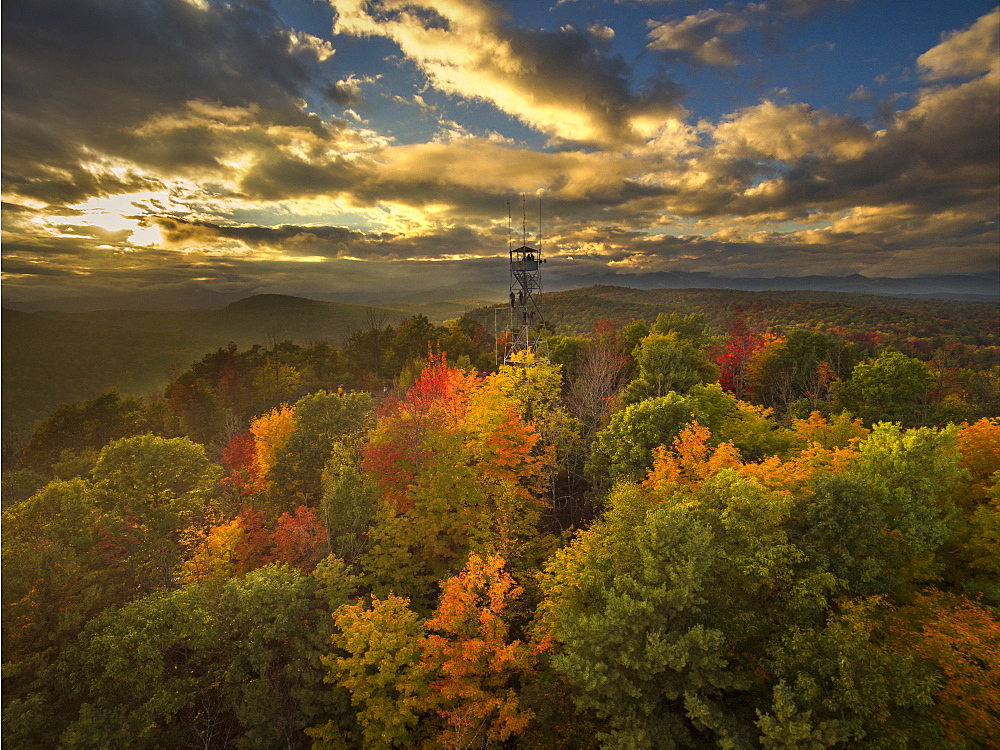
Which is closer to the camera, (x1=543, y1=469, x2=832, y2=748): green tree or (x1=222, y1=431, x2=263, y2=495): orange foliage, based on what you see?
(x1=543, y1=469, x2=832, y2=748): green tree

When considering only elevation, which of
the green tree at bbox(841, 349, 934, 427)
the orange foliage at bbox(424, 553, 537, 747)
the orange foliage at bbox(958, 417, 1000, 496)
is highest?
the orange foliage at bbox(958, 417, 1000, 496)

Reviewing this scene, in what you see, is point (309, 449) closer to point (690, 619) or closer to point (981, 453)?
point (690, 619)

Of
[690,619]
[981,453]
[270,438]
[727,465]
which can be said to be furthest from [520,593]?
[270,438]

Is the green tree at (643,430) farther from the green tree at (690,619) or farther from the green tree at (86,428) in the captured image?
the green tree at (86,428)

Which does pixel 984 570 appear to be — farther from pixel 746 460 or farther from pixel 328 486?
pixel 328 486

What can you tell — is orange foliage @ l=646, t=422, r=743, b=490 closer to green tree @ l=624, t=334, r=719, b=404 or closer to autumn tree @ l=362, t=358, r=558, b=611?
green tree @ l=624, t=334, r=719, b=404

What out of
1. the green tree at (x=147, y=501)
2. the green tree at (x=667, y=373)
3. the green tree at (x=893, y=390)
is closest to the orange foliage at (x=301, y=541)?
the green tree at (x=147, y=501)

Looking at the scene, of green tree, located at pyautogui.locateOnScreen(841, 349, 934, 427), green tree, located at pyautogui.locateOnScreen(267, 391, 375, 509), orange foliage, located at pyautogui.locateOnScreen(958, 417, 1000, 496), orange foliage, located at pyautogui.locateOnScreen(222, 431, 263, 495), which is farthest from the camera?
green tree, located at pyautogui.locateOnScreen(841, 349, 934, 427)

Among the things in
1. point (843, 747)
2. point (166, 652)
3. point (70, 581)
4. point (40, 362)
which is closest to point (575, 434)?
point (843, 747)

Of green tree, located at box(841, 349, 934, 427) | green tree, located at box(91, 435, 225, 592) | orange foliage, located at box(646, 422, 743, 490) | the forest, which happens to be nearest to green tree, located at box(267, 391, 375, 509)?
the forest
